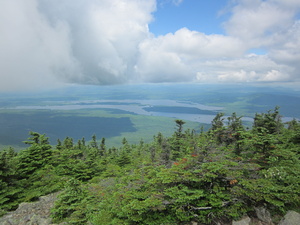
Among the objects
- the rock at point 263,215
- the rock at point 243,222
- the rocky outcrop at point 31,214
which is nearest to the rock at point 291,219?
the rock at point 263,215

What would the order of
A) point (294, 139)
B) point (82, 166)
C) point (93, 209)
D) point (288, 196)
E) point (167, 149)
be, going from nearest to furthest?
point (288, 196) → point (93, 209) → point (294, 139) → point (82, 166) → point (167, 149)

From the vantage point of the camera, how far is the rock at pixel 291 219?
6945 millimetres

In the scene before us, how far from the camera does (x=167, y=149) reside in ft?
95.0

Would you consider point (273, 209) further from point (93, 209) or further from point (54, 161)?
point (54, 161)

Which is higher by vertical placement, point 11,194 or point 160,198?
point 160,198

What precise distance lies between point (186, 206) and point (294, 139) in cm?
1269

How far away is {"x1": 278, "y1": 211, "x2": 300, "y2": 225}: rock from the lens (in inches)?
273

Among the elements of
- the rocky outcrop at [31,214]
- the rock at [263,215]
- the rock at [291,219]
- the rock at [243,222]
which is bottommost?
the rocky outcrop at [31,214]

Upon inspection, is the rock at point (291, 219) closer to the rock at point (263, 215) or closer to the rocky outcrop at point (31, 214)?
the rock at point (263, 215)

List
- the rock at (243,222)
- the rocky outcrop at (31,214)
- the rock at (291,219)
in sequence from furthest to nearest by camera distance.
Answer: the rocky outcrop at (31,214)
the rock at (243,222)
the rock at (291,219)

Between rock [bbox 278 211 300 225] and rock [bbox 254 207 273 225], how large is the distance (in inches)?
19.0

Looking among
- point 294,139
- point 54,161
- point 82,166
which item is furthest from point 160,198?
point 54,161

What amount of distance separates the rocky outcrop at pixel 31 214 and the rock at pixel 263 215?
42.3 feet

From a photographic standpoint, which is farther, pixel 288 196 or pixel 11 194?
pixel 11 194
